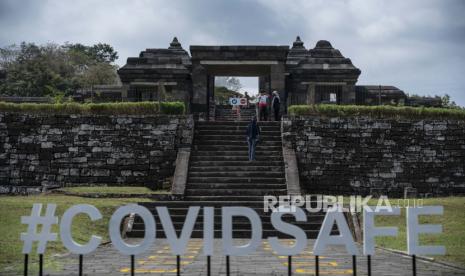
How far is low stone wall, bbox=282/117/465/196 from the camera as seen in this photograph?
55.3ft

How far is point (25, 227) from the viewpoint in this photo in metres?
10.4

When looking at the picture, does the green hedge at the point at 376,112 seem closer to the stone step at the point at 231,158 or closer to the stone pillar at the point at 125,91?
the stone step at the point at 231,158

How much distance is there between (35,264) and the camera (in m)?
8.17

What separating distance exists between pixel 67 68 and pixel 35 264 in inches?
1706

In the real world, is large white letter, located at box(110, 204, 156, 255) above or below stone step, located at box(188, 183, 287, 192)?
below

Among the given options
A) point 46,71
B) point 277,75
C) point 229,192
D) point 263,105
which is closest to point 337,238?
point 229,192

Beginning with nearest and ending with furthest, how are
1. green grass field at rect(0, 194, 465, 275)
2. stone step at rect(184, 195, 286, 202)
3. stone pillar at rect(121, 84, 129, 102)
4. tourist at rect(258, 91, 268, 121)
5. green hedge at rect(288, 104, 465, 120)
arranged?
1. green grass field at rect(0, 194, 465, 275)
2. stone step at rect(184, 195, 286, 202)
3. green hedge at rect(288, 104, 465, 120)
4. tourist at rect(258, 91, 268, 121)
5. stone pillar at rect(121, 84, 129, 102)

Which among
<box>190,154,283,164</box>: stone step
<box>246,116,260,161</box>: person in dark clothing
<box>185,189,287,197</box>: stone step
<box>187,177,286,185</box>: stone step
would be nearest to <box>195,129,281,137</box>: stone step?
<box>190,154,283,164</box>: stone step

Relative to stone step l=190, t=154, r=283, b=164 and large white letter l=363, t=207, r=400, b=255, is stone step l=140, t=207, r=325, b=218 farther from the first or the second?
large white letter l=363, t=207, r=400, b=255

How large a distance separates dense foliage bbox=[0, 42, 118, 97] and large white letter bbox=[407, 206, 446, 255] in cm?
3387

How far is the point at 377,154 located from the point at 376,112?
1536 millimetres

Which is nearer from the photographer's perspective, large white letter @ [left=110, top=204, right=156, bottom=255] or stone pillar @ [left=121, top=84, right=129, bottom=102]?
large white letter @ [left=110, top=204, right=156, bottom=255]

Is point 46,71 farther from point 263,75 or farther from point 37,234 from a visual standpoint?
point 37,234

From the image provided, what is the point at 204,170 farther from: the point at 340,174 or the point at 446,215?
the point at 446,215
